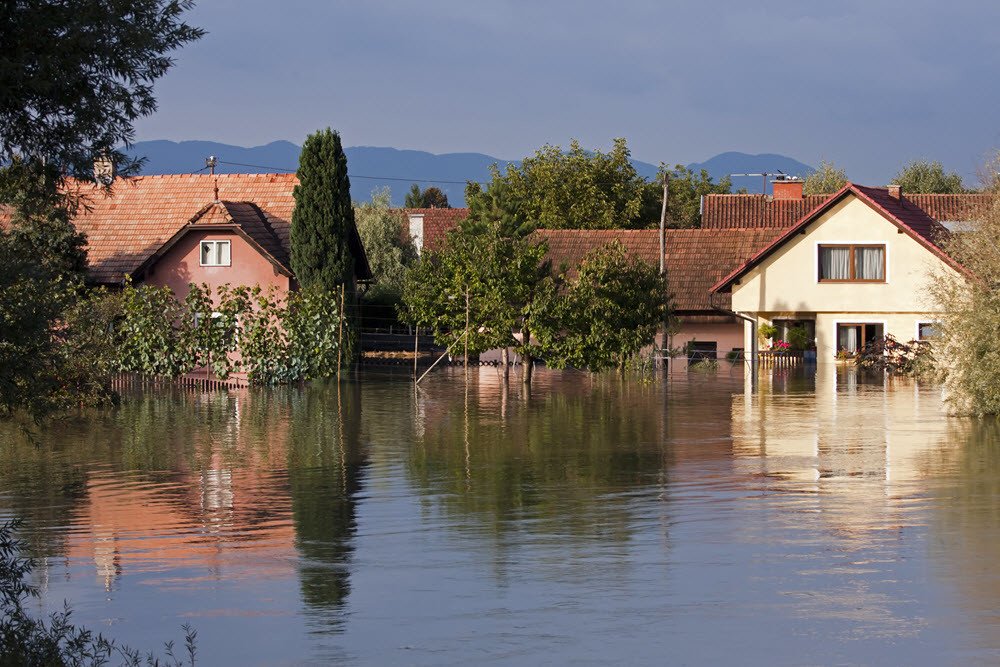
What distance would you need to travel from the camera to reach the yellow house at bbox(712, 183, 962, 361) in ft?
167

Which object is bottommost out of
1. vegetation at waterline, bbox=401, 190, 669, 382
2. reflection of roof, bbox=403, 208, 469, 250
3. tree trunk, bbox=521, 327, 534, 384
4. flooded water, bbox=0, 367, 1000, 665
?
flooded water, bbox=0, 367, 1000, 665

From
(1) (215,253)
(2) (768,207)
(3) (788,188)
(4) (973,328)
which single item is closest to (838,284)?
(2) (768,207)

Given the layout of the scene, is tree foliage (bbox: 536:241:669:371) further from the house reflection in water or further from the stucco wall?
the stucco wall

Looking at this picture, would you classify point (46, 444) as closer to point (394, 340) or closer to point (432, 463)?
point (432, 463)

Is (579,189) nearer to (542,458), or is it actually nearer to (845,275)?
(845,275)

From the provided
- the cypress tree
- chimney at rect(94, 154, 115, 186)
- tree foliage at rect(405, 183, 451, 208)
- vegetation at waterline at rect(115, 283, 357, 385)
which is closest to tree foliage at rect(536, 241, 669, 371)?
vegetation at waterline at rect(115, 283, 357, 385)

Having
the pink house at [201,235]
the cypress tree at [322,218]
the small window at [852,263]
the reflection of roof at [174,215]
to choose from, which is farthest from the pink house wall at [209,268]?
the small window at [852,263]

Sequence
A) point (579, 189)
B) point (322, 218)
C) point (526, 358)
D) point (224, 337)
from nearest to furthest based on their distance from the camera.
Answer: point (224, 337), point (526, 358), point (322, 218), point (579, 189)

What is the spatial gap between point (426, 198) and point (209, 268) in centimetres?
8652

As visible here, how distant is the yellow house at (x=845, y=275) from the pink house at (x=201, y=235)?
14.8 meters

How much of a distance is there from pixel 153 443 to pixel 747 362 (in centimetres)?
3027

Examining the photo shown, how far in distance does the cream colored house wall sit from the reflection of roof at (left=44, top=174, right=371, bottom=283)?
583 inches

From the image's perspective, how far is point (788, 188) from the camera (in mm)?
68125

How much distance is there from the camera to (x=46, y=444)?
2455 cm
